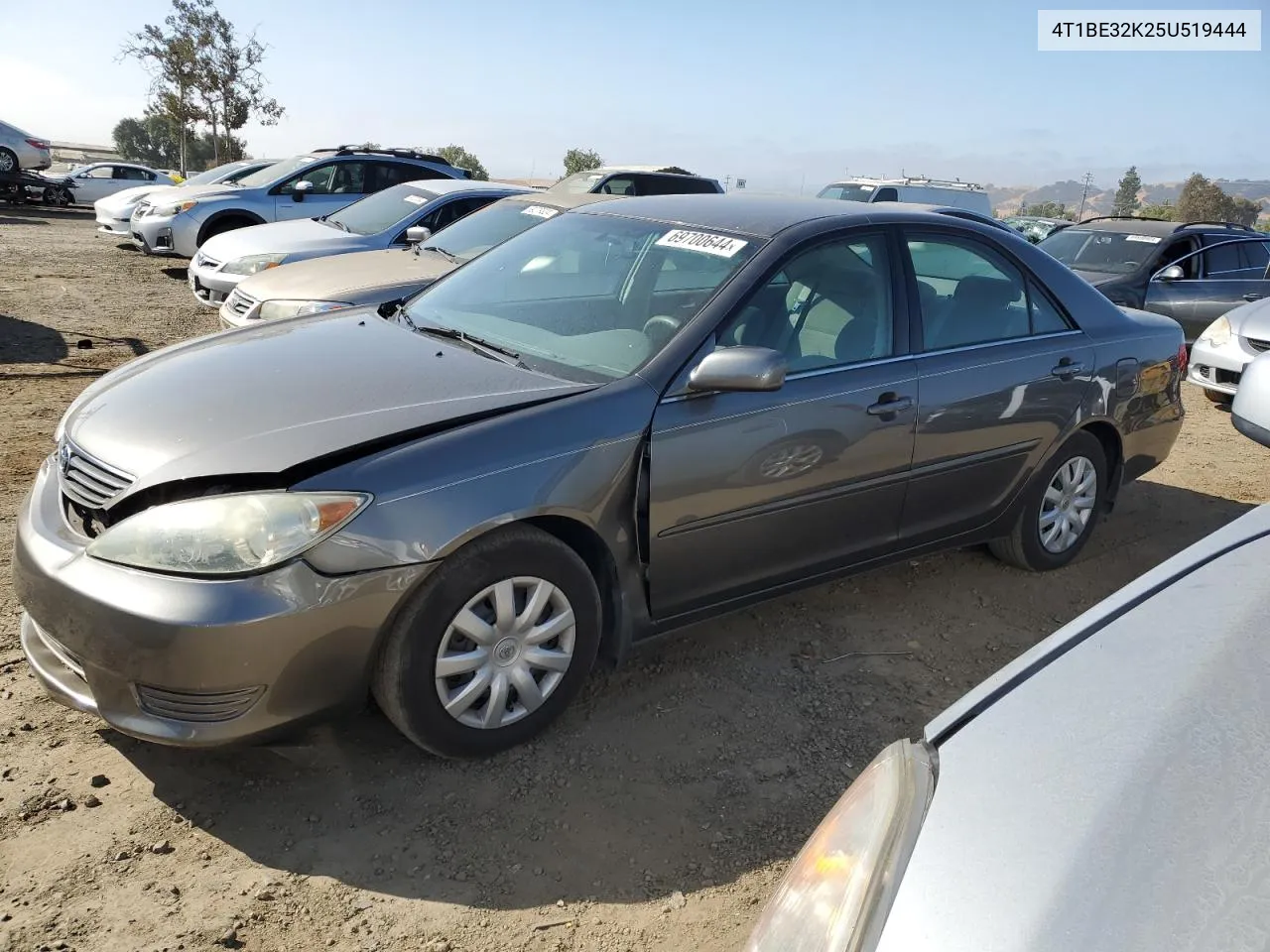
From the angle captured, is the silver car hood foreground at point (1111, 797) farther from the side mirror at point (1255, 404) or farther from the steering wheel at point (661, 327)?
the steering wheel at point (661, 327)

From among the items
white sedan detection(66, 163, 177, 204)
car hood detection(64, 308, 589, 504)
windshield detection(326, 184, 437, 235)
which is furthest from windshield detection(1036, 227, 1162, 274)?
white sedan detection(66, 163, 177, 204)

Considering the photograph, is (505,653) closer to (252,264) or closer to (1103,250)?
(252,264)

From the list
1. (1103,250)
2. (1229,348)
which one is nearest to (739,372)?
(1229,348)

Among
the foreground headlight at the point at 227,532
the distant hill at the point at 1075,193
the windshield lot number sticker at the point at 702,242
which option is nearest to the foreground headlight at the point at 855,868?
the foreground headlight at the point at 227,532

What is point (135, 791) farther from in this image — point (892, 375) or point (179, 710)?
point (892, 375)

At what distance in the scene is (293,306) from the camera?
6.72 meters

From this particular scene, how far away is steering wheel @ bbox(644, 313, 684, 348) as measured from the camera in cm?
331

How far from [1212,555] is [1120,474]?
2.95 metres

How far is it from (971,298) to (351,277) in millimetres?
4585

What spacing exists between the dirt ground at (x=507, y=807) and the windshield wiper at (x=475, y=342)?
45.7 inches

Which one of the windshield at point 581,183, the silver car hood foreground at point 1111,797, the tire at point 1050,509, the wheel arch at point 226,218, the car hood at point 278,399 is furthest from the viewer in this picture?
the wheel arch at point 226,218

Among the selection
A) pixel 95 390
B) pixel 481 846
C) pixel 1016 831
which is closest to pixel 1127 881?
pixel 1016 831

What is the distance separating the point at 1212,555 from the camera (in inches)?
83.5

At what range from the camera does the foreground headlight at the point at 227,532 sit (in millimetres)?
2523
